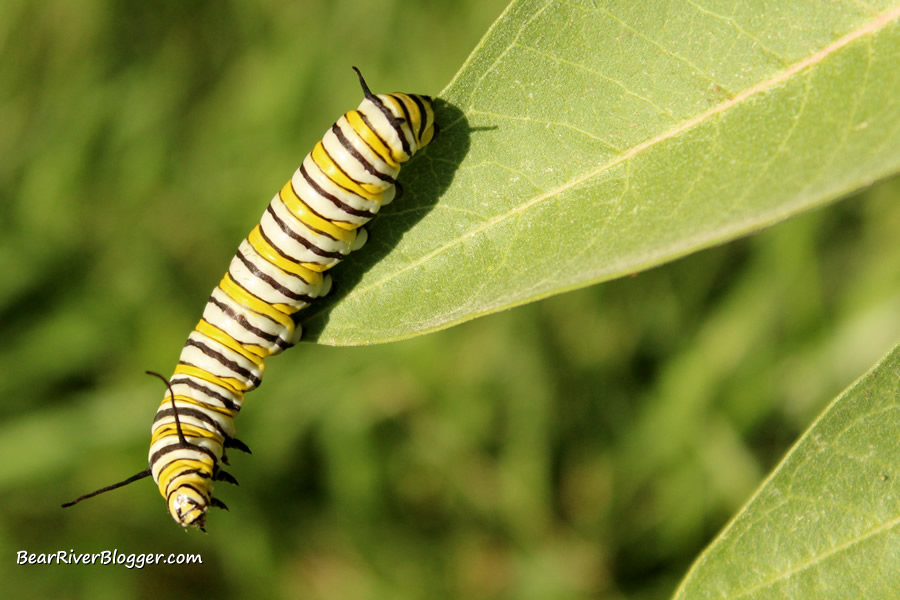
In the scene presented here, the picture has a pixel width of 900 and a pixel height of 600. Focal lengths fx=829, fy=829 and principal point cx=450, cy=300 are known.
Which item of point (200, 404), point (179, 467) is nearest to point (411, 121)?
point (200, 404)

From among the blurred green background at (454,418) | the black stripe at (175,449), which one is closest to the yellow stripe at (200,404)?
the black stripe at (175,449)

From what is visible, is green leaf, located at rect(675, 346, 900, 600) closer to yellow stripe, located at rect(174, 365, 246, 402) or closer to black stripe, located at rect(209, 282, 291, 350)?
black stripe, located at rect(209, 282, 291, 350)

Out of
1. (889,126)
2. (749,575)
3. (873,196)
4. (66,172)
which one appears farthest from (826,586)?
(66,172)

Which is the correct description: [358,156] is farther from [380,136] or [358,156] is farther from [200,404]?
[200,404]

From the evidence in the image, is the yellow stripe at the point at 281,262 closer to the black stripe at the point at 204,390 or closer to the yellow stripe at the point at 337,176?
the yellow stripe at the point at 337,176

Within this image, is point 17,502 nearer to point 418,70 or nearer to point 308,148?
point 308,148

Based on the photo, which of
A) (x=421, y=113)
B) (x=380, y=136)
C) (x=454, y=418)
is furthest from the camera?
(x=454, y=418)
